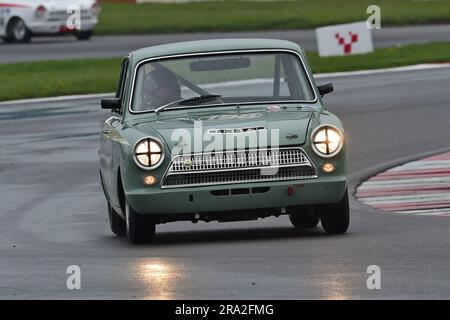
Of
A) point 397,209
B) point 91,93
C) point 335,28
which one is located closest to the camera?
point 397,209

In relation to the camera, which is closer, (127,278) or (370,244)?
(127,278)

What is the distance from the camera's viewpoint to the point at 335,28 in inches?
1291

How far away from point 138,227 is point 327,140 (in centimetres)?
151

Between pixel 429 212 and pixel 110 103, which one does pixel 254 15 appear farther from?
pixel 110 103

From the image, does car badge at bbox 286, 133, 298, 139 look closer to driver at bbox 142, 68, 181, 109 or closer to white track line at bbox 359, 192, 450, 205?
driver at bbox 142, 68, 181, 109

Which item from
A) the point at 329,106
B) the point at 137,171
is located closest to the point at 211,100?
the point at 137,171

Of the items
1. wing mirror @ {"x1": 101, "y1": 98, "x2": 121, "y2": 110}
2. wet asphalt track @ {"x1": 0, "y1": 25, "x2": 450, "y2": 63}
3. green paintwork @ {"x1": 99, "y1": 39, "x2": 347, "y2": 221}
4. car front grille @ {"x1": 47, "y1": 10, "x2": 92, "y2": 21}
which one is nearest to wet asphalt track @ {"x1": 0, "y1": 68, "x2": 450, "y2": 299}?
green paintwork @ {"x1": 99, "y1": 39, "x2": 347, "y2": 221}

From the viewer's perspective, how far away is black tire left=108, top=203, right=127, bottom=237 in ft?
42.5

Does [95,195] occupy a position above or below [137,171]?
below

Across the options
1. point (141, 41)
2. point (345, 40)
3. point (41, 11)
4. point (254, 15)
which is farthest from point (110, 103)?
point (254, 15)

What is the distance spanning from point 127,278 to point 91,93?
19612mm

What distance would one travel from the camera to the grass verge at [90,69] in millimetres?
29578
